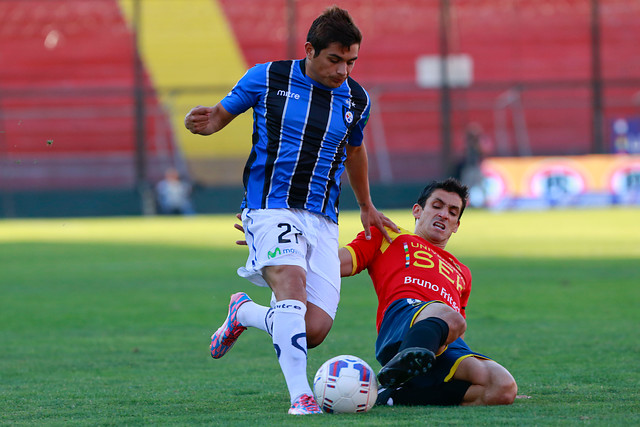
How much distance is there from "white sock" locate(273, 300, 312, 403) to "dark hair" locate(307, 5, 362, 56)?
4.18 ft

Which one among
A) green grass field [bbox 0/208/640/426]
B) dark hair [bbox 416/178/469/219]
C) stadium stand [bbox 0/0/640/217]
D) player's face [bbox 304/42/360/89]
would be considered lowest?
green grass field [bbox 0/208/640/426]

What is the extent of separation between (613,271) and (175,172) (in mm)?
18572

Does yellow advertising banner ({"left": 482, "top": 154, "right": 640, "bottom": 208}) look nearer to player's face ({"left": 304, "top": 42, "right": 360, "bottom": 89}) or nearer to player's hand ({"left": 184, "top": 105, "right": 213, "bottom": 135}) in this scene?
player's face ({"left": 304, "top": 42, "right": 360, "bottom": 89})

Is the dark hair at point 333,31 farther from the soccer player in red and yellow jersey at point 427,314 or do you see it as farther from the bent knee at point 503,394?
the bent knee at point 503,394

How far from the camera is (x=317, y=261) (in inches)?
197

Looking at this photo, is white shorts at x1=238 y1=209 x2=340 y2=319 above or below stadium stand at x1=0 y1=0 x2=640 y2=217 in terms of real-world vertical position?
below

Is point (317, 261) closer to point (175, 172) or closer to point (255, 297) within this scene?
point (255, 297)

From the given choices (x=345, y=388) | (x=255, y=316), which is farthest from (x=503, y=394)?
(x=255, y=316)

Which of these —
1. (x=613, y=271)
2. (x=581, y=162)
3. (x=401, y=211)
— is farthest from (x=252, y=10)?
(x=613, y=271)

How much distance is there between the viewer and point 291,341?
4.61m

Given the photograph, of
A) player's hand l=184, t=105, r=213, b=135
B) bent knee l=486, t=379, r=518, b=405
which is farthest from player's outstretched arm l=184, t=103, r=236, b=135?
bent knee l=486, t=379, r=518, b=405

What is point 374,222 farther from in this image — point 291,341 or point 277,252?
point 291,341

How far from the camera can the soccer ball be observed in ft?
14.6

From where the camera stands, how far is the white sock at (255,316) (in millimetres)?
4992
